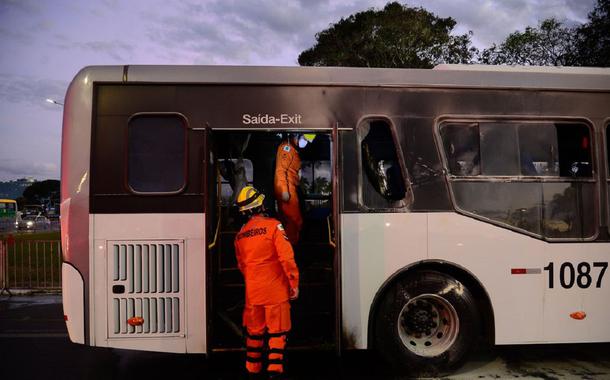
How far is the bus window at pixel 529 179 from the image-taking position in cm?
482

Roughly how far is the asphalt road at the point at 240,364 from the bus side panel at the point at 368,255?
82 cm

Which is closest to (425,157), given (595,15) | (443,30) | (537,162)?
(537,162)

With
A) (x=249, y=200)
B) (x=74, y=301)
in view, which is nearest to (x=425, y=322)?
(x=249, y=200)

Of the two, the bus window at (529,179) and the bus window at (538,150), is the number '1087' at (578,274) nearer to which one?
the bus window at (529,179)

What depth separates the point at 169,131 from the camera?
4730mm

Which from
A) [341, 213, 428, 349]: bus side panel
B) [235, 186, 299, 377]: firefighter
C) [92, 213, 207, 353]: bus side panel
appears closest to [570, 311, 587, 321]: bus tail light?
[341, 213, 428, 349]: bus side panel

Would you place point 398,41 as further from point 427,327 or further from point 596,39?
point 427,327

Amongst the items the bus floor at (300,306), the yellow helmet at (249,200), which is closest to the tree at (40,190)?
the bus floor at (300,306)

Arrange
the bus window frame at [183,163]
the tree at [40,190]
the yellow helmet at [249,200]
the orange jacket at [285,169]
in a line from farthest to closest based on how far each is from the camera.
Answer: the tree at [40,190] < the orange jacket at [285,169] < the bus window frame at [183,163] < the yellow helmet at [249,200]

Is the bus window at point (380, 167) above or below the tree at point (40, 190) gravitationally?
below

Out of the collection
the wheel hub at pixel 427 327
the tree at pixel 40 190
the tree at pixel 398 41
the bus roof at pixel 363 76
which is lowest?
the wheel hub at pixel 427 327

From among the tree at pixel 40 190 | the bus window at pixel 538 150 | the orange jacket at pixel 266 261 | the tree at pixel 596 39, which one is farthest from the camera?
the tree at pixel 40 190

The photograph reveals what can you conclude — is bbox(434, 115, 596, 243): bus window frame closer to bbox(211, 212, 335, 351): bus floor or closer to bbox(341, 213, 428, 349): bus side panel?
bbox(341, 213, 428, 349): bus side panel

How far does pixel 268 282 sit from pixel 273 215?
2.57 meters
